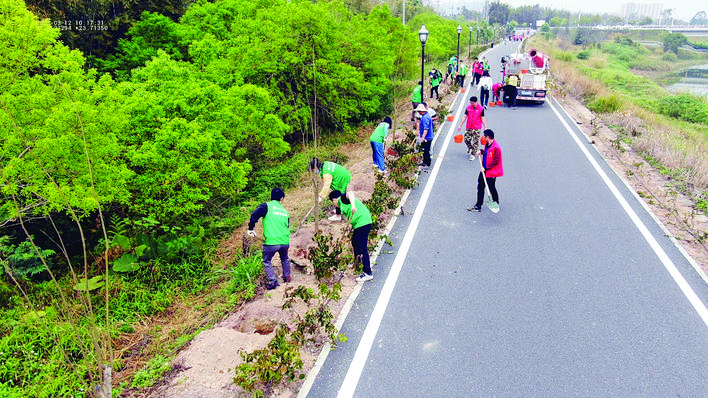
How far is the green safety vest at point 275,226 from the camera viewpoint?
21.5 ft

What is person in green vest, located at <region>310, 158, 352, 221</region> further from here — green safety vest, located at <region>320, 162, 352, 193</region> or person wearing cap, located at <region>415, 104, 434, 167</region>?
person wearing cap, located at <region>415, 104, 434, 167</region>

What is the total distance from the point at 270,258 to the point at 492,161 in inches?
190

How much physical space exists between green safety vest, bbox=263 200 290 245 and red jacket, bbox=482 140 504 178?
4.40 m

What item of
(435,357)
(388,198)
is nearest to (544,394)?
(435,357)

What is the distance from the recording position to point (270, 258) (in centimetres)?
664

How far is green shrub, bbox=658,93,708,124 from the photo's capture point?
2594cm

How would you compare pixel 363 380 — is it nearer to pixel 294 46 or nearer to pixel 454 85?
pixel 294 46

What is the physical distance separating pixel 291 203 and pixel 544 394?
8.25 meters

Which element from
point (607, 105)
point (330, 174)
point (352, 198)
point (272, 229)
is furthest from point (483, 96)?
point (272, 229)

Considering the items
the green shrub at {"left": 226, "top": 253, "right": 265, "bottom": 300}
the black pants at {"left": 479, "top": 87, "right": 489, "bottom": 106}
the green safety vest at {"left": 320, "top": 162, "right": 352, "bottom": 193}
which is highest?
the black pants at {"left": 479, "top": 87, "right": 489, "bottom": 106}

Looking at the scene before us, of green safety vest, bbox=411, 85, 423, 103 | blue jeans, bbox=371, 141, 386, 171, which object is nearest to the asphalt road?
blue jeans, bbox=371, 141, 386, 171

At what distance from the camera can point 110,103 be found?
30.7ft

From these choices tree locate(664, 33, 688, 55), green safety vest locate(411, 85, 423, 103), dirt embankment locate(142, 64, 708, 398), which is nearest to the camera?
dirt embankment locate(142, 64, 708, 398)

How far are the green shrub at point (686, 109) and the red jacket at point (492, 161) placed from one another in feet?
77.7
